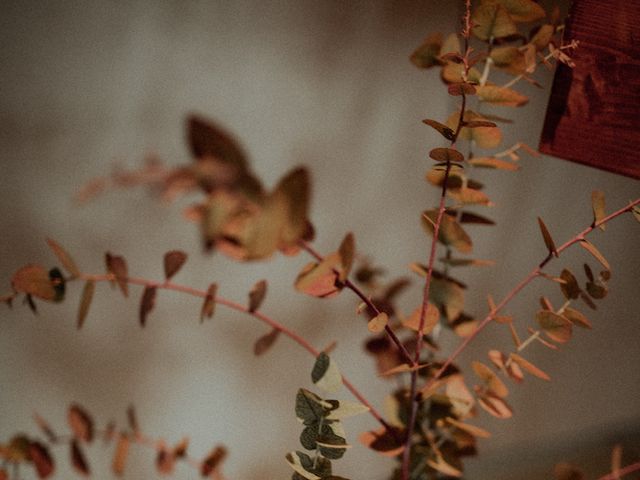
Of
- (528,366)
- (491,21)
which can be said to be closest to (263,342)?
(528,366)

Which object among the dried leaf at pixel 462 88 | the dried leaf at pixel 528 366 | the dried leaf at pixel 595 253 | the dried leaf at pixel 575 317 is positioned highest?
the dried leaf at pixel 462 88

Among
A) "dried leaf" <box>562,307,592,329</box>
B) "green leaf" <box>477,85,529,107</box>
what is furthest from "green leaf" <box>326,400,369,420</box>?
"green leaf" <box>477,85,529,107</box>

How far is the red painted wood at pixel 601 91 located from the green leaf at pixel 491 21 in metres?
0.07

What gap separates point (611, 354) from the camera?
92 cm

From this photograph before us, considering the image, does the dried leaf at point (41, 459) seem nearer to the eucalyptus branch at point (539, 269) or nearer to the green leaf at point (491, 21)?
the eucalyptus branch at point (539, 269)

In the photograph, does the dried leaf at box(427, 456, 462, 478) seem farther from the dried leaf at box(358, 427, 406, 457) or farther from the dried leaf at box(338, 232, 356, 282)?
the dried leaf at box(338, 232, 356, 282)

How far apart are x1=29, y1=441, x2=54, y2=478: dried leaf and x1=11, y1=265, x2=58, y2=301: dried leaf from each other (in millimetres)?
235

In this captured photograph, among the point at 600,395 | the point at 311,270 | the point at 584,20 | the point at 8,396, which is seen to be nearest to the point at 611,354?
the point at 600,395

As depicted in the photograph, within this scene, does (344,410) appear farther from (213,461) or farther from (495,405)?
(213,461)

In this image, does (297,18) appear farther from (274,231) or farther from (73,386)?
(73,386)

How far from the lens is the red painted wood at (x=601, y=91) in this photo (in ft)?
1.59

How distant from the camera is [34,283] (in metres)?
0.46

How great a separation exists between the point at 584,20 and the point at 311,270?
Answer: 0.39m

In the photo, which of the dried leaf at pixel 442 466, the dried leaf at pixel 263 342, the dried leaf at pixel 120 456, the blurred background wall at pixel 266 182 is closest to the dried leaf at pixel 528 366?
the dried leaf at pixel 442 466
